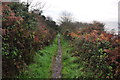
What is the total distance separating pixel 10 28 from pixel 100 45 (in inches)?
217

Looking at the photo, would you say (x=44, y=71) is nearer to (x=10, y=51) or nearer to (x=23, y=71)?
(x=23, y=71)

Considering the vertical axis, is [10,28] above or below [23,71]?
above

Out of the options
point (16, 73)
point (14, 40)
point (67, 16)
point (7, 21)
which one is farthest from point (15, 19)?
point (67, 16)

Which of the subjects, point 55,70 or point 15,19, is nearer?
point 15,19

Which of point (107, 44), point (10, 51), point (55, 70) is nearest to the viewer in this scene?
point (10, 51)

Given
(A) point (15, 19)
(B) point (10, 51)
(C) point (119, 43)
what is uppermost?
(A) point (15, 19)

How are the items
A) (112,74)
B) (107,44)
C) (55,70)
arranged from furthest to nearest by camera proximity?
(55,70) → (107,44) → (112,74)

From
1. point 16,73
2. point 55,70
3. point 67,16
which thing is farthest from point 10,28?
point 67,16

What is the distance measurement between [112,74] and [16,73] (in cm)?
485

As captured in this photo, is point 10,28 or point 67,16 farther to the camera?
point 67,16

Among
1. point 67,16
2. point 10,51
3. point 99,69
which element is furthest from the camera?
point 67,16

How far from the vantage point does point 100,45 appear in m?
8.45

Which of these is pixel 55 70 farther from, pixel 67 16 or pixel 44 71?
pixel 67 16

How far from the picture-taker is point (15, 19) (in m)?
7.29
